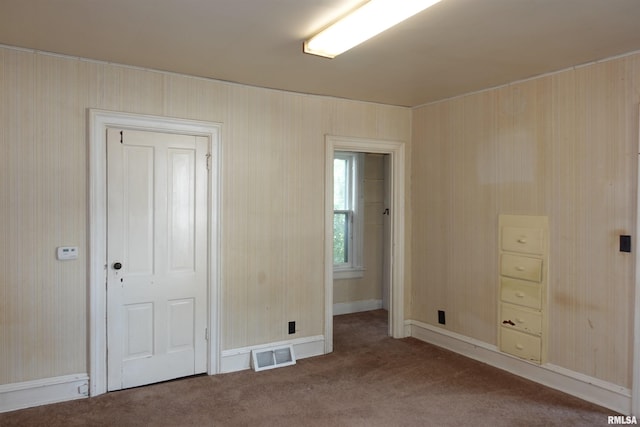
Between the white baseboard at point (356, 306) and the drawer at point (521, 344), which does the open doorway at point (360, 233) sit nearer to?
the white baseboard at point (356, 306)

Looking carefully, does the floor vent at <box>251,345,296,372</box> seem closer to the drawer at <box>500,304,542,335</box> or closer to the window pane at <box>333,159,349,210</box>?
the drawer at <box>500,304,542,335</box>

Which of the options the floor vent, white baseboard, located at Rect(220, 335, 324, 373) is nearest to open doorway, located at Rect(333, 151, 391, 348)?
white baseboard, located at Rect(220, 335, 324, 373)

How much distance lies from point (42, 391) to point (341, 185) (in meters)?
3.94

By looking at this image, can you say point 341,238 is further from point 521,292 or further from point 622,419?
point 622,419

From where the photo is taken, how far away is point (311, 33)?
2.68 metres

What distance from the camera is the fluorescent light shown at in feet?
7.05

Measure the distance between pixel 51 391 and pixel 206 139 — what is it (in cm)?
217

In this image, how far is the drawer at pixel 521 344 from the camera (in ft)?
11.6

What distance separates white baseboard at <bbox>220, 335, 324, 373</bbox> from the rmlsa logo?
2.31 metres

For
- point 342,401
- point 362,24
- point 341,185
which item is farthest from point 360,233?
point 362,24

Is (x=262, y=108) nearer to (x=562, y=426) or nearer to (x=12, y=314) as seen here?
(x=12, y=314)

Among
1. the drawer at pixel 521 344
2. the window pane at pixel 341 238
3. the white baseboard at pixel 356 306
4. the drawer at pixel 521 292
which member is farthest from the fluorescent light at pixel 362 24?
the white baseboard at pixel 356 306

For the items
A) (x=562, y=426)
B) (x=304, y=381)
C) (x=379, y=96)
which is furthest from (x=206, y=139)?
(x=562, y=426)

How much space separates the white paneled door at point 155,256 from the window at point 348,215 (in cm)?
248
